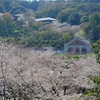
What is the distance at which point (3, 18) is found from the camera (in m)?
29.2

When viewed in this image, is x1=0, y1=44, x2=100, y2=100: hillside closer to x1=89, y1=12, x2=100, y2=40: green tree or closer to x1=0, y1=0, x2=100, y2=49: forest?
x1=0, y1=0, x2=100, y2=49: forest

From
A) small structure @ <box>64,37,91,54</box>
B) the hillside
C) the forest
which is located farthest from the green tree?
the hillside

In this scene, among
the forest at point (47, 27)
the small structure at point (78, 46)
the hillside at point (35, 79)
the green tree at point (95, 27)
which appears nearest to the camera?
the hillside at point (35, 79)

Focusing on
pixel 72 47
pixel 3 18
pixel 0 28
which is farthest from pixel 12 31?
pixel 72 47

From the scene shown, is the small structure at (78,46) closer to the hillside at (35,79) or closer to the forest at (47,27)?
the forest at (47,27)

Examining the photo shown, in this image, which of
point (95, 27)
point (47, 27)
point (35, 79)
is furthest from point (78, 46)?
point (35, 79)

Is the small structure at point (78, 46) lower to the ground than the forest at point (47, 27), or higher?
lower

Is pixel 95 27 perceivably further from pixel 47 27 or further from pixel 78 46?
pixel 47 27

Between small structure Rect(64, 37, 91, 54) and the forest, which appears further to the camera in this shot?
the forest

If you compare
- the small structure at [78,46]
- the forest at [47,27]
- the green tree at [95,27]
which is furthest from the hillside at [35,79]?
the green tree at [95,27]

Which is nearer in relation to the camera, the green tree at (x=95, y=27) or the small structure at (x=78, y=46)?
the small structure at (x=78, y=46)

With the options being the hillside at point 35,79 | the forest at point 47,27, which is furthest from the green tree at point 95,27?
the hillside at point 35,79

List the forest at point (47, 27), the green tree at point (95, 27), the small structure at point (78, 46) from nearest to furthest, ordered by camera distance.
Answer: the small structure at point (78, 46)
the forest at point (47, 27)
the green tree at point (95, 27)

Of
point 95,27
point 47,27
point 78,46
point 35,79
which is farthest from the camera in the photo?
point 47,27
